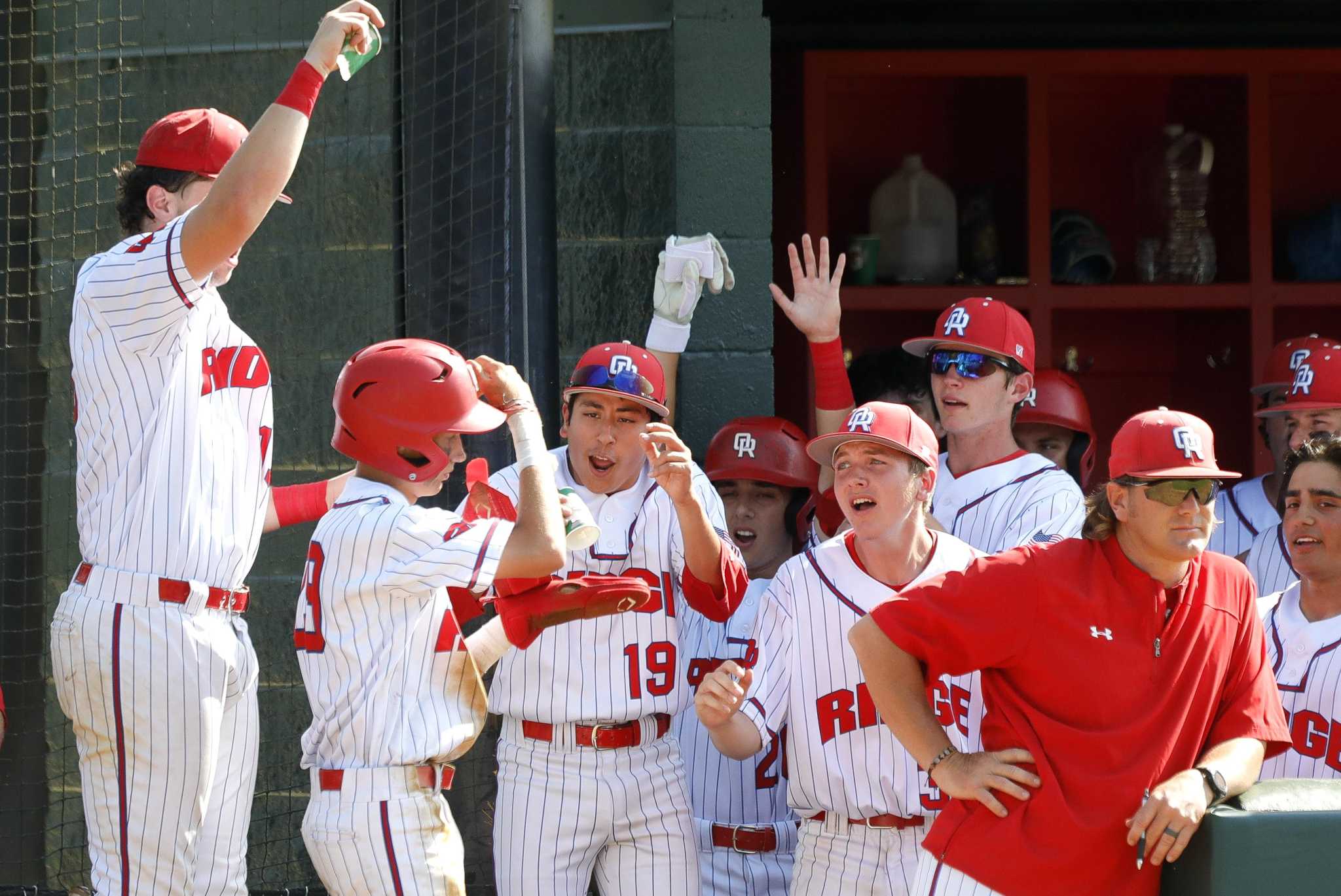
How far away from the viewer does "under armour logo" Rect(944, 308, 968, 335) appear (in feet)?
13.4

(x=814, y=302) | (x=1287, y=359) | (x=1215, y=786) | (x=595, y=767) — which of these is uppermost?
(x=814, y=302)

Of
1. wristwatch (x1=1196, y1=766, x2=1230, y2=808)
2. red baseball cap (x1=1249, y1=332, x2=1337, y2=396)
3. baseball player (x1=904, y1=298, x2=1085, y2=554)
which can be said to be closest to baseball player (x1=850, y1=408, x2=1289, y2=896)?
wristwatch (x1=1196, y1=766, x2=1230, y2=808)

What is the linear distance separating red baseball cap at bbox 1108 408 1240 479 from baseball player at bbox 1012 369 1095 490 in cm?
173

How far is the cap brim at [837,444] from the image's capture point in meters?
3.21

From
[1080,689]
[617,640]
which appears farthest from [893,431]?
[617,640]

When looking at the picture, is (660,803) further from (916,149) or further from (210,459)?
(916,149)

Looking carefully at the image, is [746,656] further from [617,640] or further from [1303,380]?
[1303,380]

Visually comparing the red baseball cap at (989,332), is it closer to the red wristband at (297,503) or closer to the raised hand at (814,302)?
the raised hand at (814,302)

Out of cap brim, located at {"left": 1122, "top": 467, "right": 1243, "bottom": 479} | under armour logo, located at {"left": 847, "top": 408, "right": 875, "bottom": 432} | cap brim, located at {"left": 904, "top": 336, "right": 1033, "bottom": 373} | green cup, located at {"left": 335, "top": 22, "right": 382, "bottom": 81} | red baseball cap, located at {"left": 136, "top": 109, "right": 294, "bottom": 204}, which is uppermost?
green cup, located at {"left": 335, "top": 22, "right": 382, "bottom": 81}

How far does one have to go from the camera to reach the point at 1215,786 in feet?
8.72

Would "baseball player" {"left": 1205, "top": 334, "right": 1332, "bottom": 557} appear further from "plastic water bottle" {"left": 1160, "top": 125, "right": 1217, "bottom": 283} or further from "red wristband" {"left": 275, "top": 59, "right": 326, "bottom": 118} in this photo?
"red wristband" {"left": 275, "top": 59, "right": 326, "bottom": 118}

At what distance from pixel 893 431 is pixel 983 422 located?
87 centimetres

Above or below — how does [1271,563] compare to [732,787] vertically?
above

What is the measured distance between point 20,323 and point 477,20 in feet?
5.93
